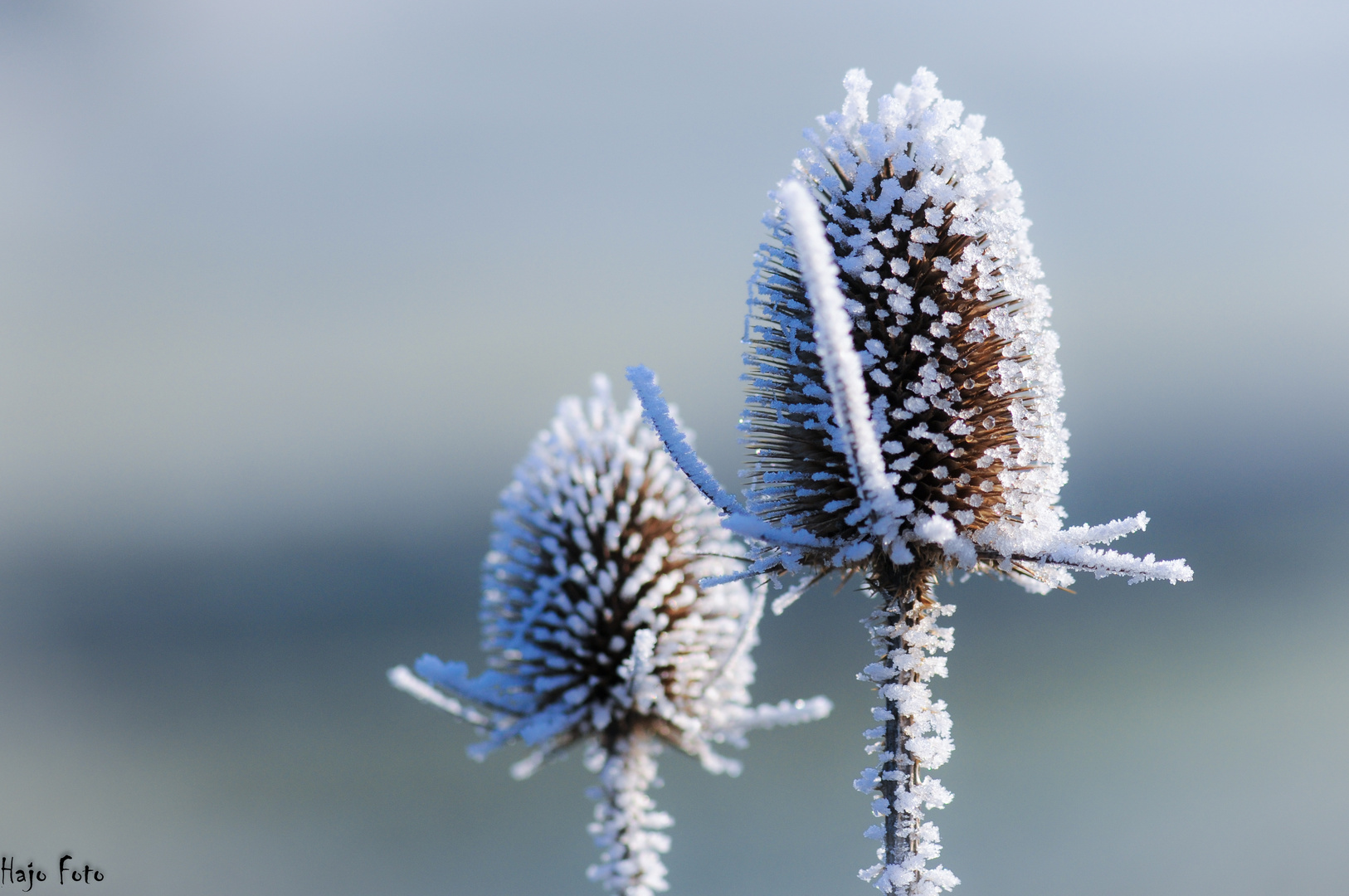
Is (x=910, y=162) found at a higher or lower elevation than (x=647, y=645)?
higher

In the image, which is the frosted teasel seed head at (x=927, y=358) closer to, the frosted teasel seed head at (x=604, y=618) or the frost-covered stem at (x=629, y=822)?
the frosted teasel seed head at (x=604, y=618)

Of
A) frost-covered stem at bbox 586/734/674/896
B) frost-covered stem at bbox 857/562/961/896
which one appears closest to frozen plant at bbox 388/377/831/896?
frost-covered stem at bbox 586/734/674/896

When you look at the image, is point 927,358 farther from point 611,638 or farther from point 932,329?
point 611,638

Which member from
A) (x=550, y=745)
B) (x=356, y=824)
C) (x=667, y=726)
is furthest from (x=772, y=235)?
(x=356, y=824)

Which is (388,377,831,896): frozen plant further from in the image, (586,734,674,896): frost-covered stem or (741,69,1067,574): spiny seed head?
(741,69,1067,574): spiny seed head

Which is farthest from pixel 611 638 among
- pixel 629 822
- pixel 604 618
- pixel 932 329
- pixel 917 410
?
pixel 932 329

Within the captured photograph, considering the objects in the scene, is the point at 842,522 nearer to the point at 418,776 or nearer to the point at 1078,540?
the point at 1078,540

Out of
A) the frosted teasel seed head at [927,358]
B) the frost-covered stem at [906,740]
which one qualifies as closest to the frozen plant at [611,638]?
the frost-covered stem at [906,740]
